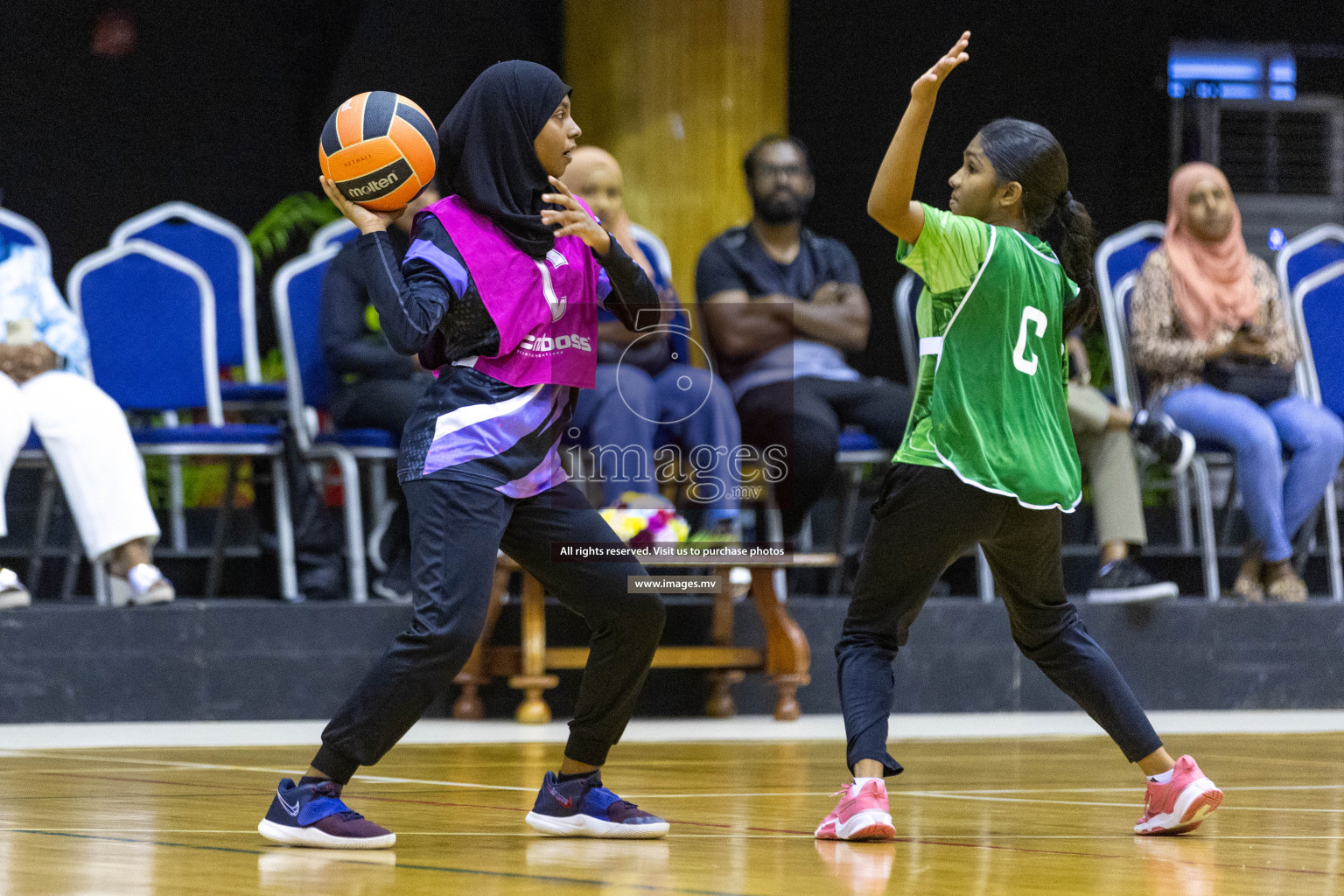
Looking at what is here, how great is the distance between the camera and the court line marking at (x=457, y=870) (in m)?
2.35

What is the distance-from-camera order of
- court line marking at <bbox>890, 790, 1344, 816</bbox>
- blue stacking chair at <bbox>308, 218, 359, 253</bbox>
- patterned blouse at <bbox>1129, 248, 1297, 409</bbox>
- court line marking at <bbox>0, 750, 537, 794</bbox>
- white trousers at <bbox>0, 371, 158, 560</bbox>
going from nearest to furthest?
1. court line marking at <bbox>890, 790, 1344, 816</bbox>
2. court line marking at <bbox>0, 750, 537, 794</bbox>
3. white trousers at <bbox>0, 371, 158, 560</bbox>
4. patterned blouse at <bbox>1129, 248, 1297, 409</bbox>
5. blue stacking chair at <bbox>308, 218, 359, 253</bbox>

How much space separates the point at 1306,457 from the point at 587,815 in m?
3.66

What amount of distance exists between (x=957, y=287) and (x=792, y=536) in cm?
253

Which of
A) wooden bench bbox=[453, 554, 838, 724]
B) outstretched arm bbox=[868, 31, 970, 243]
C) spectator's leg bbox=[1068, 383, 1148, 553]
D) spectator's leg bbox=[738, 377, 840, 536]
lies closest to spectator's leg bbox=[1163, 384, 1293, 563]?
spectator's leg bbox=[1068, 383, 1148, 553]

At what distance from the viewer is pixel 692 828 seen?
9.82ft

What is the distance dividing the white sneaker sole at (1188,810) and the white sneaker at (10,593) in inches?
122

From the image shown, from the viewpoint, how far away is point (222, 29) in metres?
7.54

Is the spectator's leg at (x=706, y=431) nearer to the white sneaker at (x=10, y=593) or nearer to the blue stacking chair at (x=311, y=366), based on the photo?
the blue stacking chair at (x=311, y=366)

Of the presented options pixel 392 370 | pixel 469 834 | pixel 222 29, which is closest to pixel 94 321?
pixel 392 370

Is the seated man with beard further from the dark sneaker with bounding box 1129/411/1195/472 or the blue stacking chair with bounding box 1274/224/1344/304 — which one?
the blue stacking chair with bounding box 1274/224/1344/304

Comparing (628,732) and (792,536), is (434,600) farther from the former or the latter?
(792,536)

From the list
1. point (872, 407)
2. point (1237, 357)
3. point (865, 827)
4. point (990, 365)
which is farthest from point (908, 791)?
point (1237, 357)

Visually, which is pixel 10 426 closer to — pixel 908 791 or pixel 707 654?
pixel 707 654

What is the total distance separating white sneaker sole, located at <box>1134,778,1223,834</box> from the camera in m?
2.96
